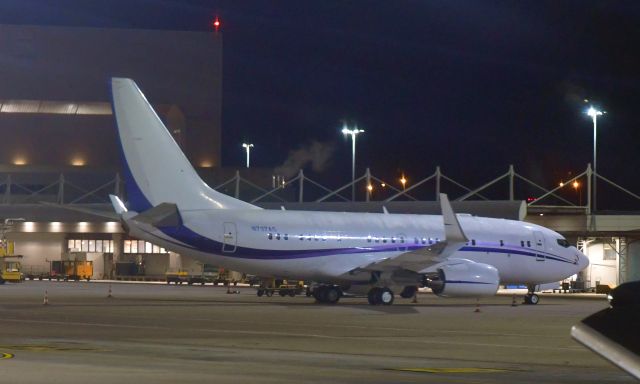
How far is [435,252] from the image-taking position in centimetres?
3759

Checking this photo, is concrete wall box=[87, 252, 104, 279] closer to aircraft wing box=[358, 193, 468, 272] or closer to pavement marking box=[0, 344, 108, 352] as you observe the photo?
aircraft wing box=[358, 193, 468, 272]

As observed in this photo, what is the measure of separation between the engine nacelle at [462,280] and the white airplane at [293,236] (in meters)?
0.03

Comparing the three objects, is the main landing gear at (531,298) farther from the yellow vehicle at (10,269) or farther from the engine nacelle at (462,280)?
the yellow vehicle at (10,269)

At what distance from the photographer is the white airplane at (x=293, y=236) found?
36.5 metres

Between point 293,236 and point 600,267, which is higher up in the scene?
point 293,236

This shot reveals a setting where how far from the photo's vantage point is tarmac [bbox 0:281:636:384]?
1546 cm

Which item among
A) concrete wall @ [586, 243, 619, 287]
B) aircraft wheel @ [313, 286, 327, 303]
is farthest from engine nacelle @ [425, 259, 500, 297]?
concrete wall @ [586, 243, 619, 287]

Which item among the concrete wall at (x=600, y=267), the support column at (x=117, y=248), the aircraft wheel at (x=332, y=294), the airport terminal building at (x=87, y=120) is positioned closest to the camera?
the aircraft wheel at (x=332, y=294)

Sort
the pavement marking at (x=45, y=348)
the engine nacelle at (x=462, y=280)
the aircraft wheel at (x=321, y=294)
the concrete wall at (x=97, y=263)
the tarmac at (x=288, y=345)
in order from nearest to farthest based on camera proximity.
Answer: the tarmac at (x=288, y=345) < the pavement marking at (x=45, y=348) < the engine nacelle at (x=462, y=280) < the aircraft wheel at (x=321, y=294) < the concrete wall at (x=97, y=263)

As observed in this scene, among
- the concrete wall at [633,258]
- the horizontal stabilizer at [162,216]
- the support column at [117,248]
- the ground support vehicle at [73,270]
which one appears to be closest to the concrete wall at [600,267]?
the concrete wall at [633,258]

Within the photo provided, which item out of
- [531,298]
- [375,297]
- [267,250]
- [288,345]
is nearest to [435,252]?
[375,297]

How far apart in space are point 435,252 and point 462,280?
1310 mm

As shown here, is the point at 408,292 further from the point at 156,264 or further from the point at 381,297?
the point at 156,264

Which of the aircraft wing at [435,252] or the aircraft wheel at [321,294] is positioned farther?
the aircraft wheel at [321,294]
